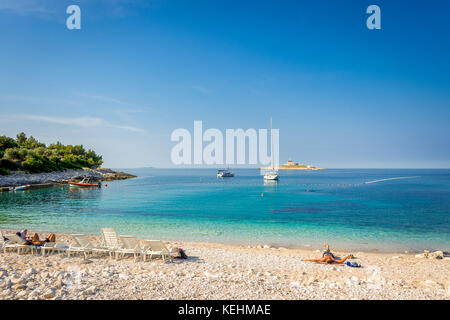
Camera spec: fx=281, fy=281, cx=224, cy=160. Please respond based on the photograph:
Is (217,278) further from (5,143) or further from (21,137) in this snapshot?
(21,137)

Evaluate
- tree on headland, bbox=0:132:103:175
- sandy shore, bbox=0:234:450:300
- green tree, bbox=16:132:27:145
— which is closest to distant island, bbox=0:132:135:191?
tree on headland, bbox=0:132:103:175

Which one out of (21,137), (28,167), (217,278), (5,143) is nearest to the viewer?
(217,278)

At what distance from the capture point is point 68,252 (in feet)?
37.2

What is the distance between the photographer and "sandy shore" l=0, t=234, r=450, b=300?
7075 millimetres

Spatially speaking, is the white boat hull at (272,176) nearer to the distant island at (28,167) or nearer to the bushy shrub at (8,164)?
the distant island at (28,167)

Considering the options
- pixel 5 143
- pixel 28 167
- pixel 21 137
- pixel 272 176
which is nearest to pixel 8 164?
pixel 28 167

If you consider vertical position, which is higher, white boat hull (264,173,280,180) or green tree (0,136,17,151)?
green tree (0,136,17,151)

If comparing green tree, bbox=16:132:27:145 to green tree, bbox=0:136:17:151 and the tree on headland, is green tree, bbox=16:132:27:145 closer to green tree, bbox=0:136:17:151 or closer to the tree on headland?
the tree on headland

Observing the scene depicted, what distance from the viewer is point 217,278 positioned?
333 inches

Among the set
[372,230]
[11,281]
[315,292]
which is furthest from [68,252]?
[372,230]

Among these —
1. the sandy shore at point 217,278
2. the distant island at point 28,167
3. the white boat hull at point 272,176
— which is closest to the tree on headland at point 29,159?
the distant island at point 28,167

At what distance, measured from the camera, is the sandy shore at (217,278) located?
23.2ft

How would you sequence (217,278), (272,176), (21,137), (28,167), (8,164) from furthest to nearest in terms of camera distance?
(21,137) → (272,176) → (28,167) → (8,164) → (217,278)
